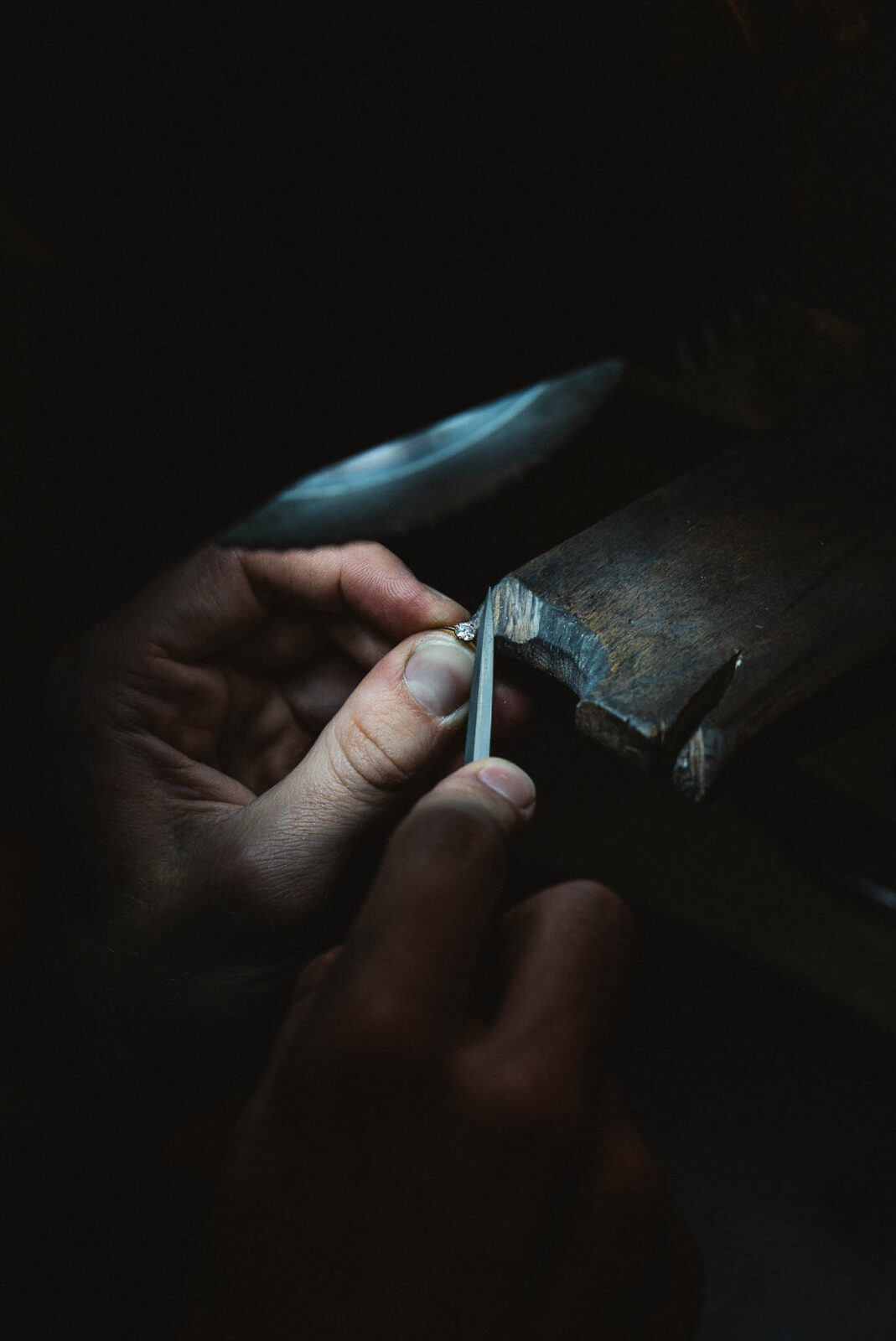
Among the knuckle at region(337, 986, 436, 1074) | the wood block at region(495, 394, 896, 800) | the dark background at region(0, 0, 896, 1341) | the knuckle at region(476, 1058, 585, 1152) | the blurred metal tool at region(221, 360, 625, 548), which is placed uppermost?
the dark background at region(0, 0, 896, 1341)

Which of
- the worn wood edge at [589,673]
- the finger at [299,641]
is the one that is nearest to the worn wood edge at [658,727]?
the worn wood edge at [589,673]

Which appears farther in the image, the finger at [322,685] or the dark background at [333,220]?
the finger at [322,685]

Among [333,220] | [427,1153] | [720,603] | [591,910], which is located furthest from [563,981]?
[333,220]

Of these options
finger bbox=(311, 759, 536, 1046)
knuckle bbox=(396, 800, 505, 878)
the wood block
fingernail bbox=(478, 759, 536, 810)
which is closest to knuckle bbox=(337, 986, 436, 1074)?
finger bbox=(311, 759, 536, 1046)

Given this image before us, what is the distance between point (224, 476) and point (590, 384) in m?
0.26

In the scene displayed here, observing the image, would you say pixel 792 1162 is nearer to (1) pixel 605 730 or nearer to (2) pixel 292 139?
(1) pixel 605 730

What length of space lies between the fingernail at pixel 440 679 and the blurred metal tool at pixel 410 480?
0.55 metres

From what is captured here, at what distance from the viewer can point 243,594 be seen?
1329 mm

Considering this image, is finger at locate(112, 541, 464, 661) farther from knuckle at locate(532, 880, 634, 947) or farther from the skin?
knuckle at locate(532, 880, 634, 947)

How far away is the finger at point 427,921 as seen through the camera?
2.12 feet

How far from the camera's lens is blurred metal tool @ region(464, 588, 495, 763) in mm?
914

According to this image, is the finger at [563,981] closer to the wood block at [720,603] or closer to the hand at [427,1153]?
the hand at [427,1153]

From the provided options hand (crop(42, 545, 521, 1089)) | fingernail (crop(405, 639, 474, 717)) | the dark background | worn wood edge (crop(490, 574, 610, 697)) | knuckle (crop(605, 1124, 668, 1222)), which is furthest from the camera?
hand (crop(42, 545, 521, 1089))

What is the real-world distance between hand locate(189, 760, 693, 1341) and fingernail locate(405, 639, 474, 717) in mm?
324
